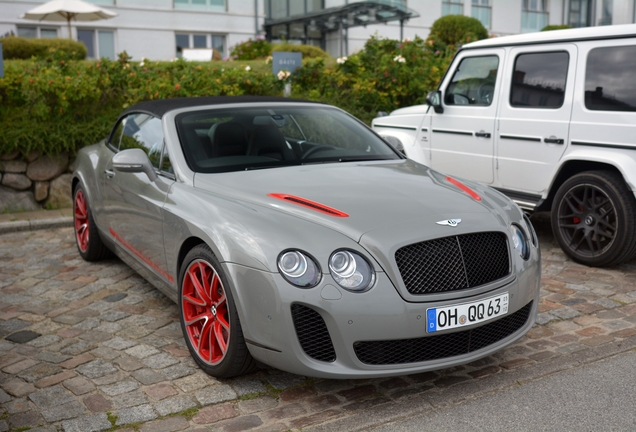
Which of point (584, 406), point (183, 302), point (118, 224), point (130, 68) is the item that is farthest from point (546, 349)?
point (130, 68)

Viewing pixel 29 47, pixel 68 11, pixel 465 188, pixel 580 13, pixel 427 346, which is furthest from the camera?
pixel 580 13

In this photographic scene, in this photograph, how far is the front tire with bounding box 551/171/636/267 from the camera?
5.70 meters

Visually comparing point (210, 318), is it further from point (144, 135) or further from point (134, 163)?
point (144, 135)

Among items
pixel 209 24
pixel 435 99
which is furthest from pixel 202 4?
pixel 435 99

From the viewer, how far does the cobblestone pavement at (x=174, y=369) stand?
11.4 ft

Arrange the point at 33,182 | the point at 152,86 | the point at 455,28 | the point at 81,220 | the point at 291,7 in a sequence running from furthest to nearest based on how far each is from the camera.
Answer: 1. the point at 291,7
2. the point at 455,28
3. the point at 152,86
4. the point at 33,182
5. the point at 81,220

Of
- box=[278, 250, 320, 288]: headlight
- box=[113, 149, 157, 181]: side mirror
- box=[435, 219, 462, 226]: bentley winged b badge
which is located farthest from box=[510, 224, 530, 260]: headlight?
box=[113, 149, 157, 181]: side mirror

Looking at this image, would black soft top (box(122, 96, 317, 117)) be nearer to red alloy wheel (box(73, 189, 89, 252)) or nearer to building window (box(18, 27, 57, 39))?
red alloy wheel (box(73, 189, 89, 252))

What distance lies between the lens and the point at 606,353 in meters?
4.18

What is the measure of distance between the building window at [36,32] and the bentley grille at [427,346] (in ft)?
83.4

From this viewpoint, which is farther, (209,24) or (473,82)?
(209,24)

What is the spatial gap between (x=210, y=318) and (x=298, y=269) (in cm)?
80

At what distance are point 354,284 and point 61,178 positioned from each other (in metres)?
6.64

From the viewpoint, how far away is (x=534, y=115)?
20.9 feet
